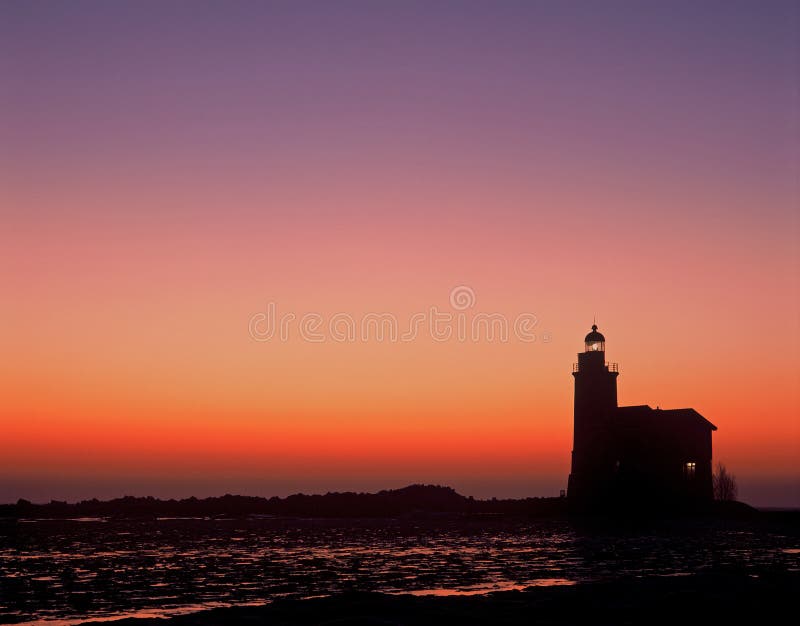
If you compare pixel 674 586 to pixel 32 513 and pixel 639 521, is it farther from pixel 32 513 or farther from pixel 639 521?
pixel 32 513

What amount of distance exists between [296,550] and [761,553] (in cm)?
1797

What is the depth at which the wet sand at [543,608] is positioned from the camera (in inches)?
608

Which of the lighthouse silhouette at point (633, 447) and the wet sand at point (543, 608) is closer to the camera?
the wet sand at point (543, 608)

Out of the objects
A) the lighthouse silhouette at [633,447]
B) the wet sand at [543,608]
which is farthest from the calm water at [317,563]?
the lighthouse silhouette at [633,447]

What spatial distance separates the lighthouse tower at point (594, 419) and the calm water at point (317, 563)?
17207mm

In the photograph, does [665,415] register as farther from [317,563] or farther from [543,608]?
[543,608]

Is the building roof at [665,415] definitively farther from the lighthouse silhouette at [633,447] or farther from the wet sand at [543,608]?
the wet sand at [543,608]

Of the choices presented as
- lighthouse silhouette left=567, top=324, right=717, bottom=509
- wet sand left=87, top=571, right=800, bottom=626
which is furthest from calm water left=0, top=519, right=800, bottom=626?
lighthouse silhouette left=567, top=324, right=717, bottom=509

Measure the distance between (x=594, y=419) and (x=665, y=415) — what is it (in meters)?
→ 5.17

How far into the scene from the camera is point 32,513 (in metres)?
90.6

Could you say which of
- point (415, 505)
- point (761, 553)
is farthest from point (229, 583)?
point (415, 505)

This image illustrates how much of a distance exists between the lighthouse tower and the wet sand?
45817 mm

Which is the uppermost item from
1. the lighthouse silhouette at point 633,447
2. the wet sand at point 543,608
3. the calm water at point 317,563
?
the lighthouse silhouette at point 633,447

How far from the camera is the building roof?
64.0 meters
